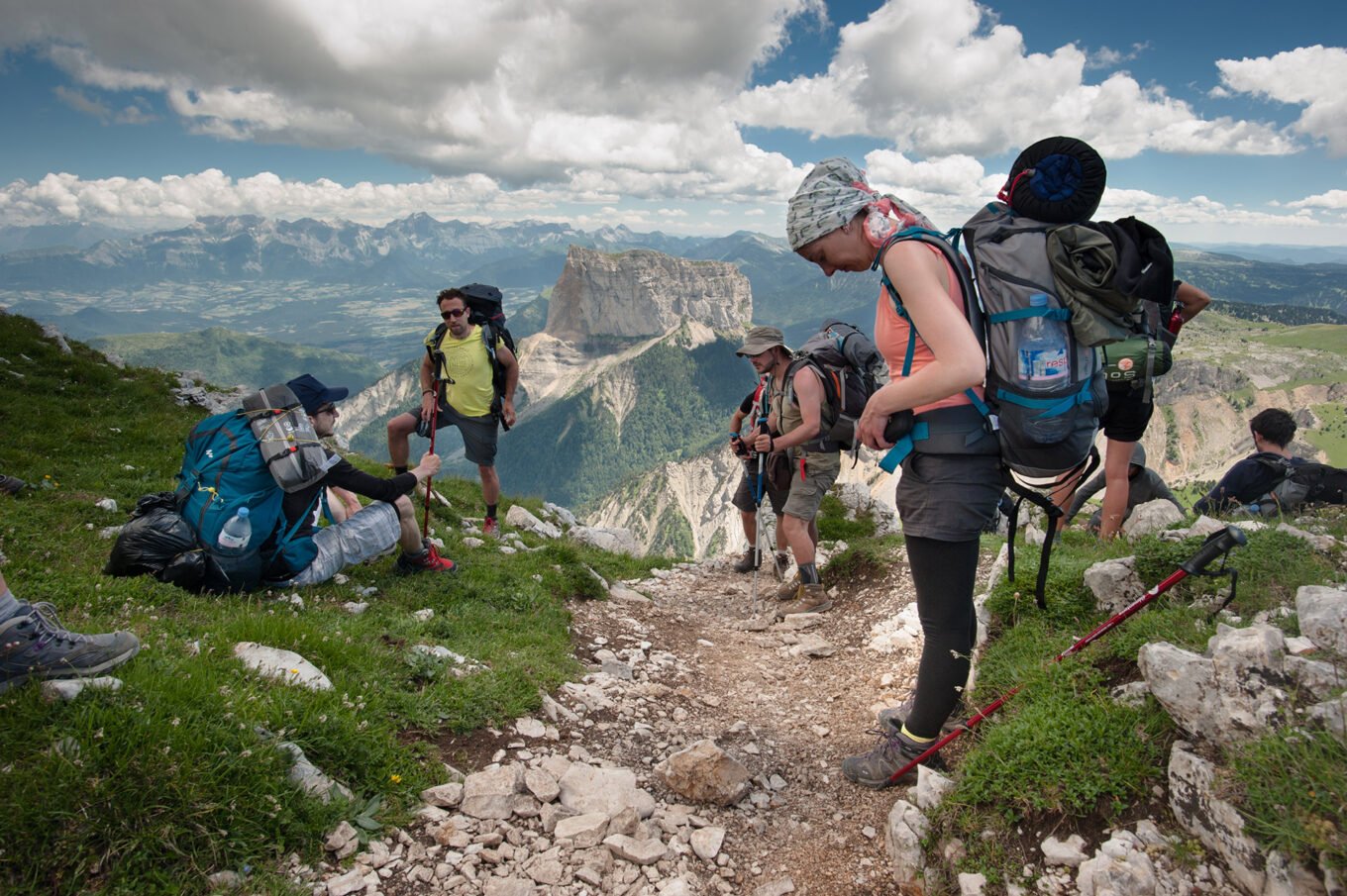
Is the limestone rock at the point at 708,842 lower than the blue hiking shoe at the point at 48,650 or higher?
lower

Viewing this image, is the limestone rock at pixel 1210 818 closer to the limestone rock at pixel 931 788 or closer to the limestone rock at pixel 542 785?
the limestone rock at pixel 931 788

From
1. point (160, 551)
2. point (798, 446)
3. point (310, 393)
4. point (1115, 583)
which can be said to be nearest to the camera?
point (1115, 583)

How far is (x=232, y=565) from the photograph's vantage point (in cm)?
632

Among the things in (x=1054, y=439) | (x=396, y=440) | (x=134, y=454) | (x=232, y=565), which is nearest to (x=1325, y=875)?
(x=1054, y=439)

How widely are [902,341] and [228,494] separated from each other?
623 cm

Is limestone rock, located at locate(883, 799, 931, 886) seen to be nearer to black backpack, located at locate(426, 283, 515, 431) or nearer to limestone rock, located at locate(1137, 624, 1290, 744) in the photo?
limestone rock, located at locate(1137, 624, 1290, 744)

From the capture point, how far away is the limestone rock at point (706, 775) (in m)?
4.55

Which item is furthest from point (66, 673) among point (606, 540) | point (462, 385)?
point (606, 540)

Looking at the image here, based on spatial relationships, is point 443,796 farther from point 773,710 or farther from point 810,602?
point 810,602

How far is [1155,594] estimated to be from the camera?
3.87m

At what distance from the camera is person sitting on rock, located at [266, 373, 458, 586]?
672cm

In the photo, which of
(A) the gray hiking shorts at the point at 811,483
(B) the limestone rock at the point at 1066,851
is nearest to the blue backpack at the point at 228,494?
(A) the gray hiking shorts at the point at 811,483

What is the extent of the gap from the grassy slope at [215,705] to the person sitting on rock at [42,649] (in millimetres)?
118

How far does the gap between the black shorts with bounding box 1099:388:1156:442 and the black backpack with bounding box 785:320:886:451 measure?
2570 millimetres
